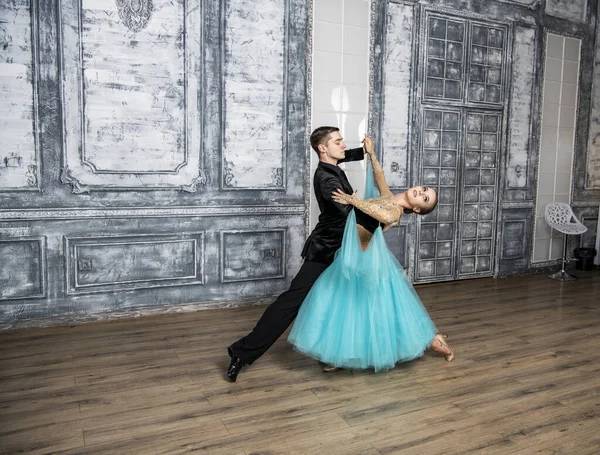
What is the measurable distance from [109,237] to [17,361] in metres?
1.29

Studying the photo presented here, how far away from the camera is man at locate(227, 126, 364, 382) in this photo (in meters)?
3.21

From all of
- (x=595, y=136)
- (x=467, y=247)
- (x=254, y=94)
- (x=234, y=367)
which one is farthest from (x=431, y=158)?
(x=234, y=367)

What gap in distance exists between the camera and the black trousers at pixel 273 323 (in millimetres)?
3197

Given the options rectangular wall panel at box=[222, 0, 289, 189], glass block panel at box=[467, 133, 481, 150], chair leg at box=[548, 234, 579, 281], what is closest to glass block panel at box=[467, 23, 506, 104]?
glass block panel at box=[467, 133, 481, 150]

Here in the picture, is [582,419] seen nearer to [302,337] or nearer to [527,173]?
A: [302,337]

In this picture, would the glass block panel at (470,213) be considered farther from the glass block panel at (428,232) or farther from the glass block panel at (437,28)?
the glass block panel at (437,28)

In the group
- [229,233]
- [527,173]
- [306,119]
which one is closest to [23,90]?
[229,233]

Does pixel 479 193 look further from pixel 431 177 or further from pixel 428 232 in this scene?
pixel 428 232

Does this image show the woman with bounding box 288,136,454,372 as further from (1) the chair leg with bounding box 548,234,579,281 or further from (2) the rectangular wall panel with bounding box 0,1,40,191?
(1) the chair leg with bounding box 548,234,579,281

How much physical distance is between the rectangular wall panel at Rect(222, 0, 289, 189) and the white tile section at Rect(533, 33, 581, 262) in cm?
370

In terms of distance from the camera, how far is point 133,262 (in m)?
4.65

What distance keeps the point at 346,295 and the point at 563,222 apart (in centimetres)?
466

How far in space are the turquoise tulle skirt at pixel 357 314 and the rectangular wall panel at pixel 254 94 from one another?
1.99 meters

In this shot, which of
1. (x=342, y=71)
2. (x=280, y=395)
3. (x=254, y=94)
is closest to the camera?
(x=280, y=395)
